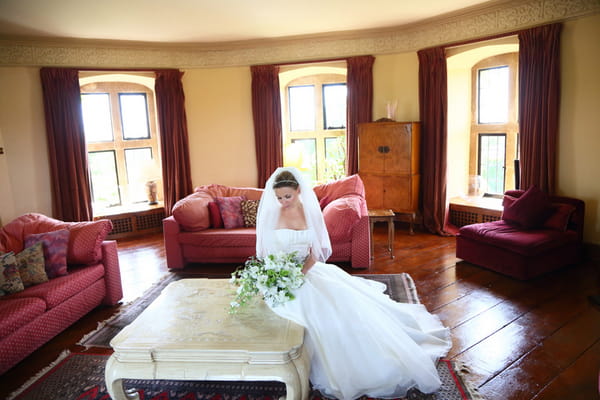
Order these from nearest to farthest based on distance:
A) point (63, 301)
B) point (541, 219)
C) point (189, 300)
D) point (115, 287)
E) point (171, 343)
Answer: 1. point (171, 343)
2. point (189, 300)
3. point (63, 301)
4. point (115, 287)
5. point (541, 219)

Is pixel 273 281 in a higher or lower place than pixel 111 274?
higher

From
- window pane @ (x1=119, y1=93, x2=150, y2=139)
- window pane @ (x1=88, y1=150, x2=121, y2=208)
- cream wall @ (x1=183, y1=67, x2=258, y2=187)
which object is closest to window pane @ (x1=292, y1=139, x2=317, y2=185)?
cream wall @ (x1=183, y1=67, x2=258, y2=187)

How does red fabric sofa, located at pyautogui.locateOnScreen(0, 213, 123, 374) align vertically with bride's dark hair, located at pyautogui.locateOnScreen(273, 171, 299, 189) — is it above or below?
below

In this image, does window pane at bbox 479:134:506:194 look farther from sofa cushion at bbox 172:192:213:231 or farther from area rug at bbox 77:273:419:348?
sofa cushion at bbox 172:192:213:231

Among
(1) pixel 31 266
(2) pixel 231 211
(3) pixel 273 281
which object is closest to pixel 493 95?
(2) pixel 231 211

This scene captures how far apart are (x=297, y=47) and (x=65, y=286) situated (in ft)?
16.5

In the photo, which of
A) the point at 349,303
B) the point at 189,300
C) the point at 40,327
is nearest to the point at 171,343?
the point at 189,300

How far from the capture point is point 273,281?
2.47 metres

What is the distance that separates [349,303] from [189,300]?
3.67 feet

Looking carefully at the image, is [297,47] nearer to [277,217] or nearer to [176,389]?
[277,217]

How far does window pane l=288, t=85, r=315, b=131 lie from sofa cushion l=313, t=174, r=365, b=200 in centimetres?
240

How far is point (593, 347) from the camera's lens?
298cm

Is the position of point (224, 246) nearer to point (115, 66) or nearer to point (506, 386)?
point (506, 386)

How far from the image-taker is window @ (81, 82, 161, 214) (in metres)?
7.03
